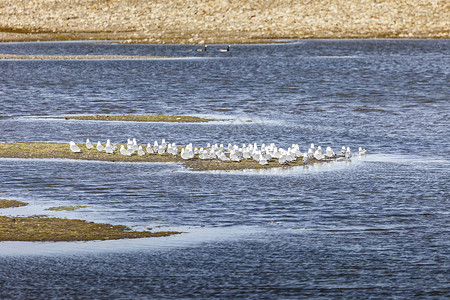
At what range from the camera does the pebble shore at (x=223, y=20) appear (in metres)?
120

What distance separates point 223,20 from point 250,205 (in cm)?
11212

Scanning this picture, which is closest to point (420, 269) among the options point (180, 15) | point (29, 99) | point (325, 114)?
point (325, 114)

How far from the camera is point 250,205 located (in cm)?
2020

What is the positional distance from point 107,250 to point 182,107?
26.8 metres

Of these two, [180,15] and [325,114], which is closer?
[325,114]

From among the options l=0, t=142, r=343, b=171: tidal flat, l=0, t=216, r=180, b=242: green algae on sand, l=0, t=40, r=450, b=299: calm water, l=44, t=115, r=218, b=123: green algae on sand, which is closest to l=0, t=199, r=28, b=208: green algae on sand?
l=0, t=40, r=450, b=299: calm water

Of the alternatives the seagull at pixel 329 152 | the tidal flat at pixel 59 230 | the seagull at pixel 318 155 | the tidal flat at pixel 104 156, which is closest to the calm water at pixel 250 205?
the tidal flat at pixel 59 230

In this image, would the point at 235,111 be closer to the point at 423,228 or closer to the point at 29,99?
the point at 29,99

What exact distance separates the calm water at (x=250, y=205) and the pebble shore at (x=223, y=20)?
239ft

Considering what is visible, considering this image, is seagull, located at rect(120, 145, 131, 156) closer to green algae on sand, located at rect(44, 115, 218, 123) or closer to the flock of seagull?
the flock of seagull

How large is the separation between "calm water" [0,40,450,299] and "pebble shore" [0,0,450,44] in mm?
72753

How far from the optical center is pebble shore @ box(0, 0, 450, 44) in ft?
393

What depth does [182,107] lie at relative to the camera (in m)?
43.0

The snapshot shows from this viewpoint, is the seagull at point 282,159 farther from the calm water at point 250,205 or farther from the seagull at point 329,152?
the seagull at point 329,152
